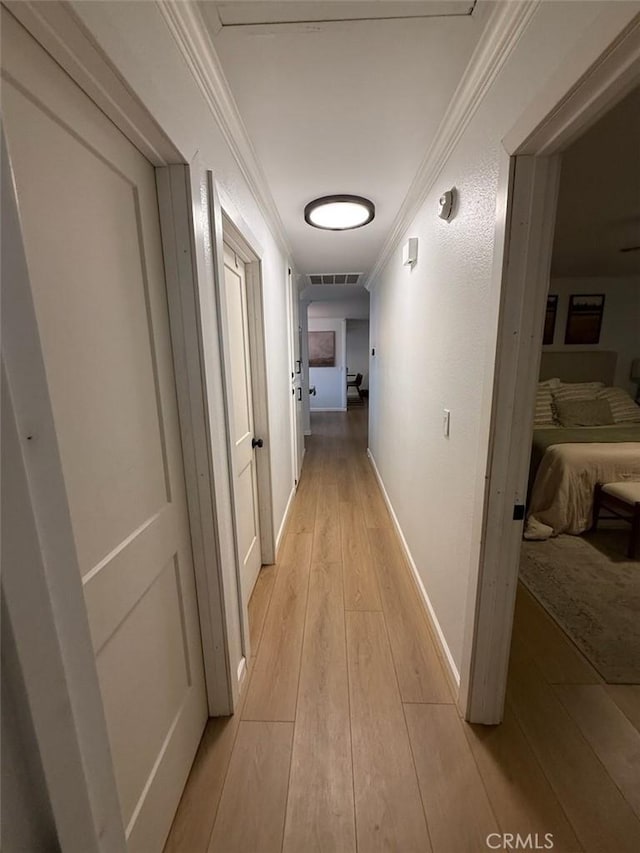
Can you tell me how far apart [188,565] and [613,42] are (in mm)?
1625

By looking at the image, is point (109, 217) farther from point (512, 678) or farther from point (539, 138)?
point (512, 678)

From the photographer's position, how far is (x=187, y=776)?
3.79ft

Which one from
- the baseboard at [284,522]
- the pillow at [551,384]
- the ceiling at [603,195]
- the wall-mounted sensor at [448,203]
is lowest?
the baseboard at [284,522]

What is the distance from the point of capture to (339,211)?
2.11m

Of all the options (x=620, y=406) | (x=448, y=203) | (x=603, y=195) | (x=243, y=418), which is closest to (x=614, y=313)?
(x=620, y=406)

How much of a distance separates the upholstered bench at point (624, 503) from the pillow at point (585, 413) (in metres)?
1.13

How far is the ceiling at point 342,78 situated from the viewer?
0.95 meters

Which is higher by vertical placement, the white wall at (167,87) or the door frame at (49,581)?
the white wall at (167,87)

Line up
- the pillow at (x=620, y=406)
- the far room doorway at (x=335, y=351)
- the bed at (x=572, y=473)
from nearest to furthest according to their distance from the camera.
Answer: the bed at (x=572, y=473) → the pillow at (x=620, y=406) → the far room doorway at (x=335, y=351)

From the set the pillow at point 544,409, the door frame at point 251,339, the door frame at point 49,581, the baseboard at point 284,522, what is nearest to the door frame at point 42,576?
the door frame at point 49,581

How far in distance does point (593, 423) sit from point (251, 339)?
3550mm

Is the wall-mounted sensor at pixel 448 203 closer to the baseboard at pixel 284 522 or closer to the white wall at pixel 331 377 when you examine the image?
the baseboard at pixel 284 522

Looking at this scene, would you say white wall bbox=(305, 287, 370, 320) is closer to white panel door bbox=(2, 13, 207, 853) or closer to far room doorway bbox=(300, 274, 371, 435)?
far room doorway bbox=(300, 274, 371, 435)

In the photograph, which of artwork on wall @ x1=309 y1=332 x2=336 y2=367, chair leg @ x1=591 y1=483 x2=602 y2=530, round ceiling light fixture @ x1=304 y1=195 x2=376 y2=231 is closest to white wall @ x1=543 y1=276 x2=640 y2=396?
chair leg @ x1=591 y1=483 x2=602 y2=530
